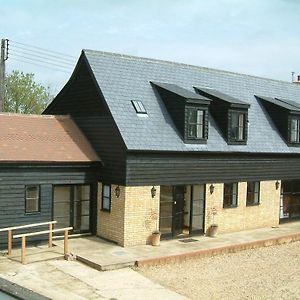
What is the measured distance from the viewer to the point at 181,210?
1875 cm

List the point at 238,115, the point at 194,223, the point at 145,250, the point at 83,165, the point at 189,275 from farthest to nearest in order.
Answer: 1. the point at 238,115
2. the point at 194,223
3. the point at 83,165
4. the point at 145,250
5. the point at 189,275

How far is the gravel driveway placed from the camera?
12.9m

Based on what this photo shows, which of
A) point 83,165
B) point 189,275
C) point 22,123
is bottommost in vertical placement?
point 189,275

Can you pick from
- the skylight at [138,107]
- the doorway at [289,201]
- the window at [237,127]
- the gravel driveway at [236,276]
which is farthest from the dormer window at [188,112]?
the doorway at [289,201]

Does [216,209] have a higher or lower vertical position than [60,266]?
higher

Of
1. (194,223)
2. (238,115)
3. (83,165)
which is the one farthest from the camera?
(238,115)

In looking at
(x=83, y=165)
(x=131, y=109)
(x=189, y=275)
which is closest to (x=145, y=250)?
(x=189, y=275)

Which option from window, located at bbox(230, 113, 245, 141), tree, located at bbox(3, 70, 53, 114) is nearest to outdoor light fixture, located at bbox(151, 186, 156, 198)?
window, located at bbox(230, 113, 245, 141)

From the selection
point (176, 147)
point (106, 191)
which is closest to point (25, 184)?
point (106, 191)

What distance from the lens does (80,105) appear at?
19797mm

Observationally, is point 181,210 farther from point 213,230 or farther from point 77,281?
point 77,281

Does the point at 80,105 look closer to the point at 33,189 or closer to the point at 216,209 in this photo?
the point at 33,189

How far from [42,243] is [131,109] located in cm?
569

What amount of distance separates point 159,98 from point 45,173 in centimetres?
554
